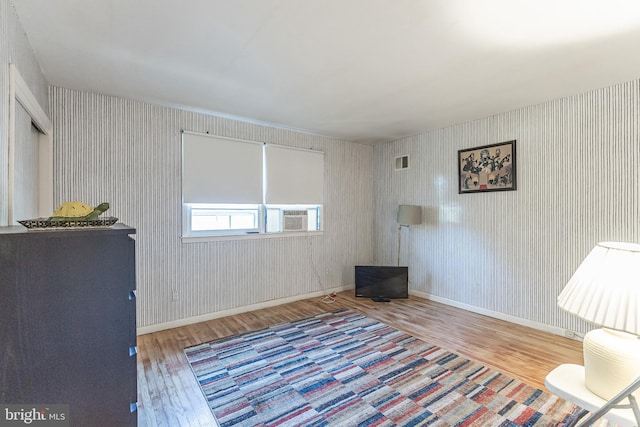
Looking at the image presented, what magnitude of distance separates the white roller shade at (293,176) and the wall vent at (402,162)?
1.24 meters

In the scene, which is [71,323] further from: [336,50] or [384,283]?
[384,283]

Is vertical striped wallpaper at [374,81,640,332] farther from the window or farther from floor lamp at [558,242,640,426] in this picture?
floor lamp at [558,242,640,426]

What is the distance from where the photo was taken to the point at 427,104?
3.12m

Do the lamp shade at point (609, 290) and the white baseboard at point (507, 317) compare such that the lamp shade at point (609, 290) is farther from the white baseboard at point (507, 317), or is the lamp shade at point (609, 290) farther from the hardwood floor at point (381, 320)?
the white baseboard at point (507, 317)

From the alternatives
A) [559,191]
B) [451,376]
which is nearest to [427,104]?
[559,191]

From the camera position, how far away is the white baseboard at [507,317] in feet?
9.55

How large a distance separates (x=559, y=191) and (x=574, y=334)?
4.75 ft

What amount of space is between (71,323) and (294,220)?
10.6 ft

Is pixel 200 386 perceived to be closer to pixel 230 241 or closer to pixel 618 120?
pixel 230 241

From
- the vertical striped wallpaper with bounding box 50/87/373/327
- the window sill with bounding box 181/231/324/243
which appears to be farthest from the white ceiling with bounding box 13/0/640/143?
the window sill with bounding box 181/231/324/243

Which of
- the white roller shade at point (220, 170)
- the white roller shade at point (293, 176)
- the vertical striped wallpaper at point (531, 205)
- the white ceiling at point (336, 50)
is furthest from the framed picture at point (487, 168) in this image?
the white roller shade at point (220, 170)

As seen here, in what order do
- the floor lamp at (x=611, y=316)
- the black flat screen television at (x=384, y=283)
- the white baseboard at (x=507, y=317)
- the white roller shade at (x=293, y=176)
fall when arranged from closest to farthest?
1. the floor lamp at (x=611, y=316)
2. the white baseboard at (x=507, y=317)
3. the white roller shade at (x=293, y=176)
4. the black flat screen television at (x=384, y=283)

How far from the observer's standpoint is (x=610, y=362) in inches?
48.3

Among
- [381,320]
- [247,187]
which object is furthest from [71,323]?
[381,320]
